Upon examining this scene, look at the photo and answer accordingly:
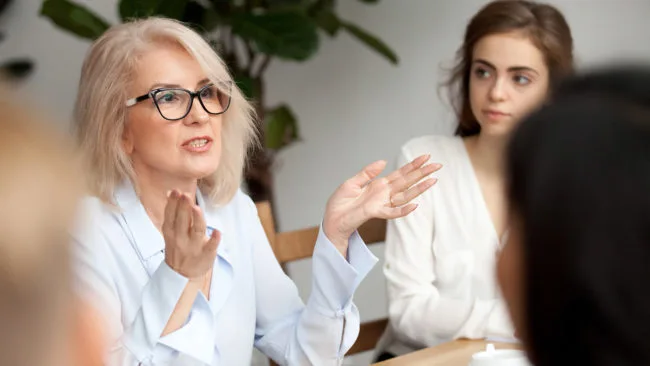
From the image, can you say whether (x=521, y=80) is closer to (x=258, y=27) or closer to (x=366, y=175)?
(x=366, y=175)

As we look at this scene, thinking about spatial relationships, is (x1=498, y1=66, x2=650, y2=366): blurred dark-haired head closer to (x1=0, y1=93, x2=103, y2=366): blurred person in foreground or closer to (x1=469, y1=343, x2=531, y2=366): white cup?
(x1=0, y1=93, x2=103, y2=366): blurred person in foreground

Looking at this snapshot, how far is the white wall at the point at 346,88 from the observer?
138 inches

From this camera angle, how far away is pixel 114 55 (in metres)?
1.67

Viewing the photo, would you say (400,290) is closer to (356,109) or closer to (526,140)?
(526,140)

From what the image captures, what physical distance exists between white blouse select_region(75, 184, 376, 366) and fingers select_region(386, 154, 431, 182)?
Answer: 137mm

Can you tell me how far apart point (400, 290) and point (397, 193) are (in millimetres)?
455

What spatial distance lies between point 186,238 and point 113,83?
46 cm

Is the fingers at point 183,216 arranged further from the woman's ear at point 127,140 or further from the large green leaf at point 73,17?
the large green leaf at point 73,17

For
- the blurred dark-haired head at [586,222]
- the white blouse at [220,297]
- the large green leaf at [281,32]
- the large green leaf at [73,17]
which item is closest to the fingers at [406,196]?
the white blouse at [220,297]

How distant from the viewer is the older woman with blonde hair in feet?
5.20

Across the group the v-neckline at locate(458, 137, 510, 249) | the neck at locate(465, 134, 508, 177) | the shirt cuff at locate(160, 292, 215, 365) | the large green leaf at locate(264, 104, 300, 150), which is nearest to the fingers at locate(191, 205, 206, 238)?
the shirt cuff at locate(160, 292, 215, 365)

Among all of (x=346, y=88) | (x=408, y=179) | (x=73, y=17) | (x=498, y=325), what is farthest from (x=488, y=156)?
(x=346, y=88)

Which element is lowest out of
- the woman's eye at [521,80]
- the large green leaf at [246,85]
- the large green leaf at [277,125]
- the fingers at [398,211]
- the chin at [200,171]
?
the large green leaf at [277,125]

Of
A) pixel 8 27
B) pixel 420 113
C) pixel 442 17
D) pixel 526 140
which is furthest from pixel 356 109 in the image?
pixel 526 140
